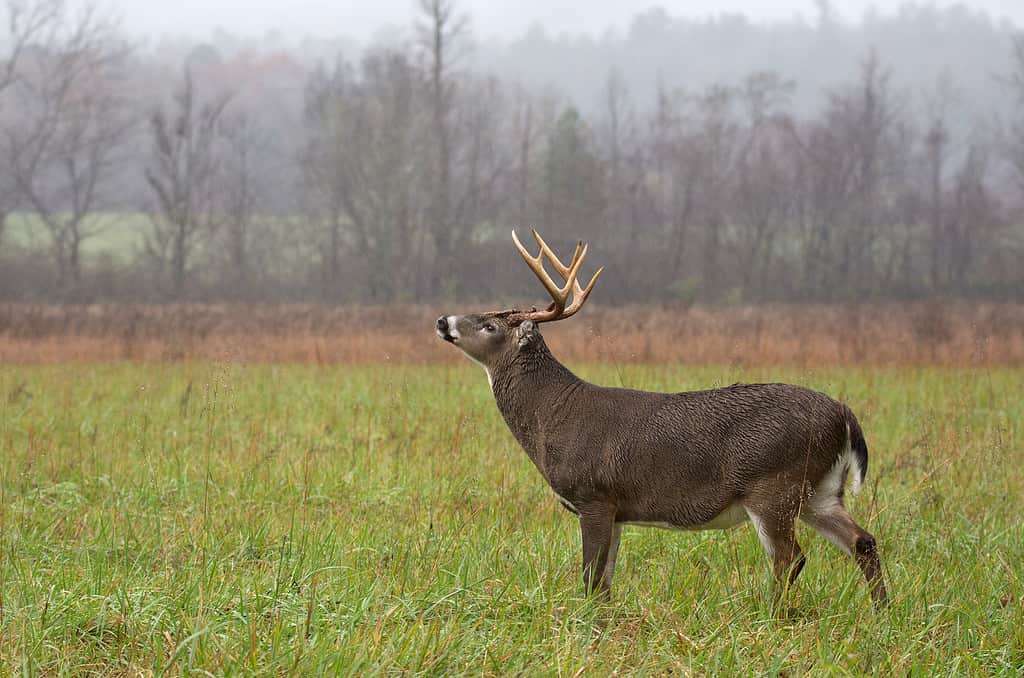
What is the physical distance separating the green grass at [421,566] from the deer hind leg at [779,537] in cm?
13

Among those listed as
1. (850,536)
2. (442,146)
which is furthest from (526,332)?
(442,146)

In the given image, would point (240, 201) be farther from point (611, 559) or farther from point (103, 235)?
point (611, 559)

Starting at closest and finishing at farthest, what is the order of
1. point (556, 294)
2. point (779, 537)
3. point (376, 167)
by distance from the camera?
point (779, 537)
point (556, 294)
point (376, 167)

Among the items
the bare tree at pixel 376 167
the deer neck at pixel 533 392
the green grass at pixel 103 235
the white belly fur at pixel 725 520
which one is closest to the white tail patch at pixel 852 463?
the white belly fur at pixel 725 520

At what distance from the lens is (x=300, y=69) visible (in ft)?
276

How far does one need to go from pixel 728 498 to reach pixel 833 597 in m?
0.62

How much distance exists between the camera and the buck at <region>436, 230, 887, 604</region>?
421 cm

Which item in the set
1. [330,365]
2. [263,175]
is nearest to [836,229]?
[263,175]

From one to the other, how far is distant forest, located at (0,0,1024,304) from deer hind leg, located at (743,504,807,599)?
27977mm

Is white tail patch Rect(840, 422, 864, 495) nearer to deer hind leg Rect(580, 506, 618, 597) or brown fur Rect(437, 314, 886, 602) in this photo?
brown fur Rect(437, 314, 886, 602)

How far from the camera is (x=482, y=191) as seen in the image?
1713 inches

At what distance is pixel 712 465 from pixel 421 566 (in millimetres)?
1460

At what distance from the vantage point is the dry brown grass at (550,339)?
13828 mm

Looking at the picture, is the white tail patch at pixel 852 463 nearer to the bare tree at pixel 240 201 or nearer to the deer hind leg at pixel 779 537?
the deer hind leg at pixel 779 537
